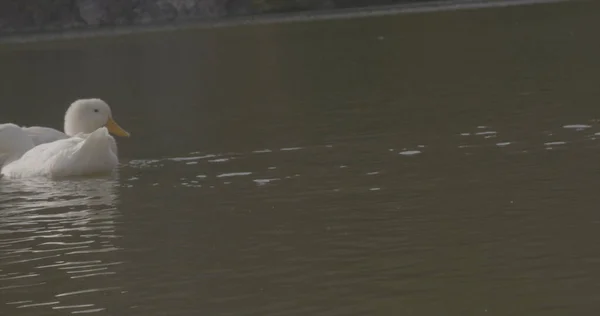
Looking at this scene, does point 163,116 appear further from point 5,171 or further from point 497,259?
point 497,259

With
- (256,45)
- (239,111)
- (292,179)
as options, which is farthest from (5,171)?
(256,45)

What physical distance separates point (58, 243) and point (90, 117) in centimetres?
660

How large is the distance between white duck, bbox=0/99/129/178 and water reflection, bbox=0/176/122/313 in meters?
0.22

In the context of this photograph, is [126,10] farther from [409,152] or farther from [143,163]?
[409,152]

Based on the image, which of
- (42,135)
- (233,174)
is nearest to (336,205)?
(233,174)

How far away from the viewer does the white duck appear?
625 inches

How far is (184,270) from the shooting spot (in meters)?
10.5

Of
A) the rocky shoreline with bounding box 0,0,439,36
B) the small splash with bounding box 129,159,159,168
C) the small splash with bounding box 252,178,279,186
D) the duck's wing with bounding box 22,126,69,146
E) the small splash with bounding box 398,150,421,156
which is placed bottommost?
the rocky shoreline with bounding box 0,0,439,36

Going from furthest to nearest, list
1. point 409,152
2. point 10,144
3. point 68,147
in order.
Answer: point 10,144
point 68,147
point 409,152

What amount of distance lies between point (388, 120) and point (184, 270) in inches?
319

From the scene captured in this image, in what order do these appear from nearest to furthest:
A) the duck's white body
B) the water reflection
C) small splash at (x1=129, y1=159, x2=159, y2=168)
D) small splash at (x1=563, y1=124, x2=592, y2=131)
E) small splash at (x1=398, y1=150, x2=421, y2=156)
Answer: the water reflection, small splash at (x1=398, y1=150, x2=421, y2=156), small splash at (x1=563, y1=124, x2=592, y2=131), the duck's white body, small splash at (x1=129, y1=159, x2=159, y2=168)

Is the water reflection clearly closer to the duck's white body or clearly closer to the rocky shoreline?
the duck's white body

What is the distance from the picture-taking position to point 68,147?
16203mm

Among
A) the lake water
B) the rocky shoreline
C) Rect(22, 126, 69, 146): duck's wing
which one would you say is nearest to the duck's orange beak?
the lake water
